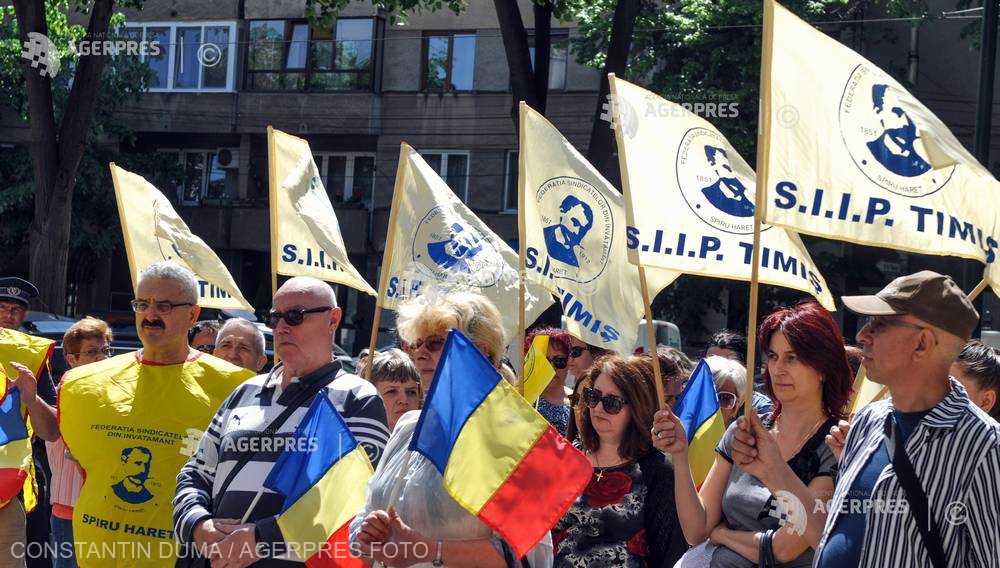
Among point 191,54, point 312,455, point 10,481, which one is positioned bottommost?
point 10,481

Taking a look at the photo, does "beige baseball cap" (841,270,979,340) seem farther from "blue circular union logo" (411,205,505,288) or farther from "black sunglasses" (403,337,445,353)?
"blue circular union logo" (411,205,505,288)

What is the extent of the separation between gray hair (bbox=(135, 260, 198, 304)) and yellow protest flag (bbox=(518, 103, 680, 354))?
2191 millimetres

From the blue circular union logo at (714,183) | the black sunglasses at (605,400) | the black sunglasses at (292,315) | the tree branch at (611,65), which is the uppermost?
the tree branch at (611,65)

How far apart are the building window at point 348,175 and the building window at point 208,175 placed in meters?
2.35

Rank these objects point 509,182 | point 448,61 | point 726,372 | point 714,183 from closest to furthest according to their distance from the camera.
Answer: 1. point 714,183
2. point 726,372
3. point 509,182
4. point 448,61

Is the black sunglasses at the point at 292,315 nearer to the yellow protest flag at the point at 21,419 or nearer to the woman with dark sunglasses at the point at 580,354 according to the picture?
the yellow protest flag at the point at 21,419

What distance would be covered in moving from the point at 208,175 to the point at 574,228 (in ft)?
83.7

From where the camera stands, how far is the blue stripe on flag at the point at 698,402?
5438 millimetres

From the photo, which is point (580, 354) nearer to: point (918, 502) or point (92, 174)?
point (918, 502)

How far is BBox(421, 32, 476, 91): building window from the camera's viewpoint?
28.4 metres

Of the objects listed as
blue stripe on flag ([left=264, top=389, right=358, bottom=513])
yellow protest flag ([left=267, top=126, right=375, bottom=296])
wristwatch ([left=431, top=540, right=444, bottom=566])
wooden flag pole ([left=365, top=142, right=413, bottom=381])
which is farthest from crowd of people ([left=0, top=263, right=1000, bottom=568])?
yellow protest flag ([left=267, top=126, right=375, bottom=296])

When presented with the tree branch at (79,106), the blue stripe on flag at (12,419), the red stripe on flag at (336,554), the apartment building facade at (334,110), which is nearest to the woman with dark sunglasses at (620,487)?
the red stripe on flag at (336,554)

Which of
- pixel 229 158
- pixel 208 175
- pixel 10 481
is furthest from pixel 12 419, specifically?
pixel 208 175

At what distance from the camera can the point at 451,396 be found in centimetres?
384
